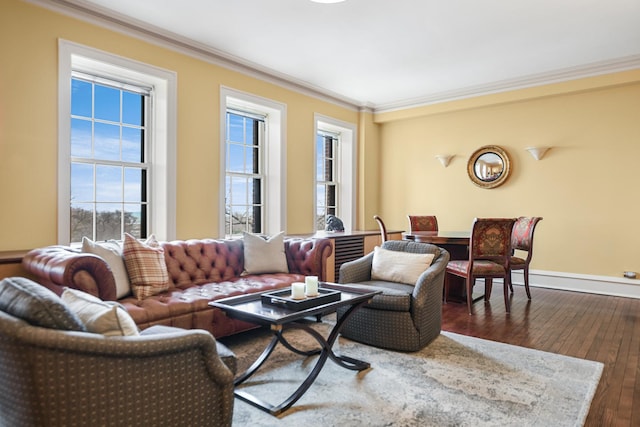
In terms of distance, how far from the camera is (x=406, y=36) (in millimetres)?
4164

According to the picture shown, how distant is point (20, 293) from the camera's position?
4.54ft

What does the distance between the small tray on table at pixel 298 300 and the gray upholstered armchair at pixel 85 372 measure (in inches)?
31.0

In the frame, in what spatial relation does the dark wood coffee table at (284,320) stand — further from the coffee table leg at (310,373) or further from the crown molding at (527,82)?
the crown molding at (527,82)

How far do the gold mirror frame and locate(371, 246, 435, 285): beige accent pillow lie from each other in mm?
3119

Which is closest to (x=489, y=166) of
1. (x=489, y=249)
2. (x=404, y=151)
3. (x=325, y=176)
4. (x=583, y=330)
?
(x=404, y=151)

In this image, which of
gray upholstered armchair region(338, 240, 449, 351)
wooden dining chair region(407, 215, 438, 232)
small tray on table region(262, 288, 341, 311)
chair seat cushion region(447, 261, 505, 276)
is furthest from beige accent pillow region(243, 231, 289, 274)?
wooden dining chair region(407, 215, 438, 232)

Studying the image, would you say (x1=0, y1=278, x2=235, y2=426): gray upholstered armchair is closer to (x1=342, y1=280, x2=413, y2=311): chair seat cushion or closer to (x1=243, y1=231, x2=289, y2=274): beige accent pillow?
(x1=342, y1=280, x2=413, y2=311): chair seat cushion

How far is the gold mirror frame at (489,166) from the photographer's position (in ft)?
19.4

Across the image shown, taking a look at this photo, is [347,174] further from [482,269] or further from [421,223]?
[482,269]

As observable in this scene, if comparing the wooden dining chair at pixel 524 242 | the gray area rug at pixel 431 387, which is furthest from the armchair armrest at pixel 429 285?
the wooden dining chair at pixel 524 242

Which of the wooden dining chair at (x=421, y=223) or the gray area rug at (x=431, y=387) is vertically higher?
the wooden dining chair at (x=421, y=223)

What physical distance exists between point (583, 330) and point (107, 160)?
15.3 feet

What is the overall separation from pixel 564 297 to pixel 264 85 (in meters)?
4.54

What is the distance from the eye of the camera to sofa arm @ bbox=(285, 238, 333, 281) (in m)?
4.02
